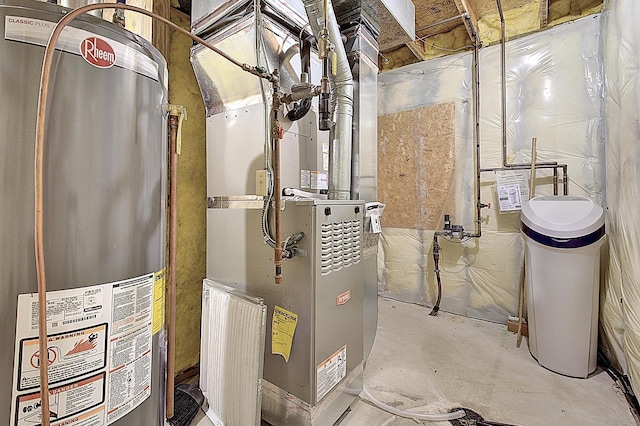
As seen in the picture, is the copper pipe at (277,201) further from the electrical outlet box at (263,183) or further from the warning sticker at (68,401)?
the warning sticker at (68,401)

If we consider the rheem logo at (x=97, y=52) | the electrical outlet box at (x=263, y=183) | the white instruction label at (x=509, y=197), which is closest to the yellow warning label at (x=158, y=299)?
the rheem logo at (x=97, y=52)

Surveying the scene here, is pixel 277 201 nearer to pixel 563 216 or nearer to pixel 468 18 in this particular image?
pixel 563 216

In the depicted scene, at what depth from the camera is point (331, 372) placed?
1385 millimetres

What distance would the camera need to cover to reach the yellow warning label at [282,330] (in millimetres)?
1319

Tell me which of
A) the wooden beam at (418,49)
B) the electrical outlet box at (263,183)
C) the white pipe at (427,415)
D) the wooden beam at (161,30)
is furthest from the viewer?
the wooden beam at (418,49)

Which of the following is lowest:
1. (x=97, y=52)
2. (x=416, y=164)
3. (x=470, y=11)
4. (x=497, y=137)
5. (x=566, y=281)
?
(x=566, y=281)

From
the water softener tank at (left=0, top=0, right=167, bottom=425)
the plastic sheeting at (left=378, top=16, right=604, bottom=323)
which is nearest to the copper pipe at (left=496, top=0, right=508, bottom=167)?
the plastic sheeting at (left=378, top=16, right=604, bottom=323)

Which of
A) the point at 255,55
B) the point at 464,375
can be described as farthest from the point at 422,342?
the point at 255,55

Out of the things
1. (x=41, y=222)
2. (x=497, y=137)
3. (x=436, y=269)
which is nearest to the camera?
(x=41, y=222)

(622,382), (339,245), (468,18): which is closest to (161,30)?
(339,245)

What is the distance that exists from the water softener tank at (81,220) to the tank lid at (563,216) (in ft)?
7.54

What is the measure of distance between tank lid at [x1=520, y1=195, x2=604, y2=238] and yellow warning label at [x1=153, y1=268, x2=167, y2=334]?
2259 mm

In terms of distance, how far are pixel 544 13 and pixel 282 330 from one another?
3150 millimetres

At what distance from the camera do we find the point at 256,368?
127 centimetres
